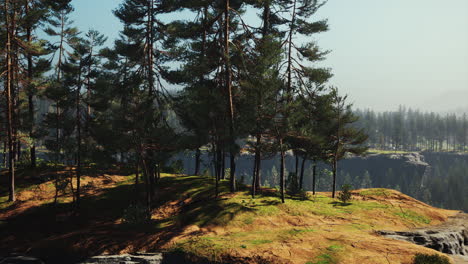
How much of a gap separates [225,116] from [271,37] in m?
6.85

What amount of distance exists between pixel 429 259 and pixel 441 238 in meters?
5.93

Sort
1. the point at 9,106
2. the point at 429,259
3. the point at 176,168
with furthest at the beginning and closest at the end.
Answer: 1. the point at 176,168
2. the point at 9,106
3. the point at 429,259

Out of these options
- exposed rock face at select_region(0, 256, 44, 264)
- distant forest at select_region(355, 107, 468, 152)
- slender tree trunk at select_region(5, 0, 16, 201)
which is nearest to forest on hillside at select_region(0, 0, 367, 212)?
slender tree trunk at select_region(5, 0, 16, 201)

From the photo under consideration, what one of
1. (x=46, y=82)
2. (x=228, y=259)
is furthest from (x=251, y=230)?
(x=46, y=82)

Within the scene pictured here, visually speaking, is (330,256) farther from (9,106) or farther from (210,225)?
(9,106)

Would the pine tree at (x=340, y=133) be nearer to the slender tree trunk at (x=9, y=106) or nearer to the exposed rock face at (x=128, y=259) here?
the exposed rock face at (x=128, y=259)

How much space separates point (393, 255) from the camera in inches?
476

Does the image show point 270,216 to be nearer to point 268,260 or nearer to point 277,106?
point 268,260

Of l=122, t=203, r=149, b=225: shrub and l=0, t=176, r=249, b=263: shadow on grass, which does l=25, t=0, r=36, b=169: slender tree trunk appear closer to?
l=0, t=176, r=249, b=263: shadow on grass

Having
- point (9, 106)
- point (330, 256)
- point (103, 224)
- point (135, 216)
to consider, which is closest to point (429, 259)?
point (330, 256)

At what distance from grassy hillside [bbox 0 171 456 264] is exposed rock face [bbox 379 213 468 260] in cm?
146

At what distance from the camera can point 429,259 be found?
11.4 meters

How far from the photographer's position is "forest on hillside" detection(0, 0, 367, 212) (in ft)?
63.7

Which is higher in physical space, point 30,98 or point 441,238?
point 30,98
